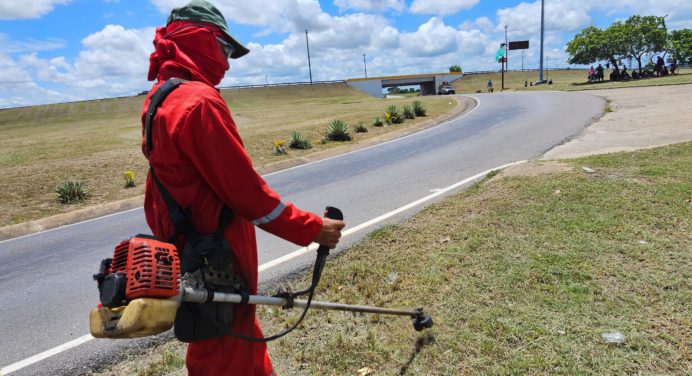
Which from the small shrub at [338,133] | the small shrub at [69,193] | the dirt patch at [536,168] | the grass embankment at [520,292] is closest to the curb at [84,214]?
the small shrub at [69,193]

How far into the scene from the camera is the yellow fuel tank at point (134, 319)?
147 centimetres

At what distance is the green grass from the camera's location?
2760 mm

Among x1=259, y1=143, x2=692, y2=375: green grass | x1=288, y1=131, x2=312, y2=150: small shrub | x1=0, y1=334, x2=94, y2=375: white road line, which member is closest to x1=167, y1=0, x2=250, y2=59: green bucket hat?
x1=259, y1=143, x2=692, y2=375: green grass

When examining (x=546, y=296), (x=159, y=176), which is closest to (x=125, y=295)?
(x=159, y=176)

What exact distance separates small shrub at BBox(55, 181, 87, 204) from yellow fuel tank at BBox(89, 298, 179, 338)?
9232 mm

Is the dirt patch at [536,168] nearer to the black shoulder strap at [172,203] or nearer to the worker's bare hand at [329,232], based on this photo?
the worker's bare hand at [329,232]

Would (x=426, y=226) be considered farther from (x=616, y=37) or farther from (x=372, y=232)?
(x=616, y=37)

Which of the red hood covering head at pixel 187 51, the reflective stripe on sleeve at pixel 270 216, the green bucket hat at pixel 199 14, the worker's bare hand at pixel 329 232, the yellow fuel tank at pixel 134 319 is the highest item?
the green bucket hat at pixel 199 14

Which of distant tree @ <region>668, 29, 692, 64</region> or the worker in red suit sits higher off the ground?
distant tree @ <region>668, 29, 692, 64</region>

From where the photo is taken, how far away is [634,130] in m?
11.1

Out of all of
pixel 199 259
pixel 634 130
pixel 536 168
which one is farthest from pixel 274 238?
pixel 634 130

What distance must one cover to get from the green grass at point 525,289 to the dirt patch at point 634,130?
3811mm

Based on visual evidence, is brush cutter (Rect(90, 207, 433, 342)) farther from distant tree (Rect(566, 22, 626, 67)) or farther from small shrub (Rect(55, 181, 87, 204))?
distant tree (Rect(566, 22, 626, 67))

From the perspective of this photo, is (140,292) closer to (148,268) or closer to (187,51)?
(148,268)
